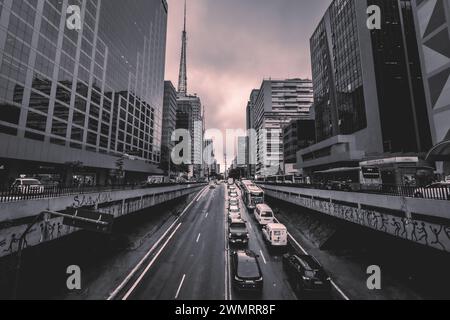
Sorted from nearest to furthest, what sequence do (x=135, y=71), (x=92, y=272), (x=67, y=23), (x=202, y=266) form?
1. (x=92, y=272)
2. (x=202, y=266)
3. (x=67, y=23)
4. (x=135, y=71)

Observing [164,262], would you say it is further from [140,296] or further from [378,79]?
[378,79]

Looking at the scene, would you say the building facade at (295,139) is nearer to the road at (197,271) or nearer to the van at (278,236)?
the van at (278,236)

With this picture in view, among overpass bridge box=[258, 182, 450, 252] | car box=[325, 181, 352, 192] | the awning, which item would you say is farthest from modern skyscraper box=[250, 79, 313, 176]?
overpass bridge box=[258, 182, 450, 252]

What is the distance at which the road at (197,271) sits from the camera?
45.8 feet

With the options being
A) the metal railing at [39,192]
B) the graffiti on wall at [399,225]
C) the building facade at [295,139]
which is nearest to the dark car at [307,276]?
the graffiti on wall at [399,225]

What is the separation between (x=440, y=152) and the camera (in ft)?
79.4

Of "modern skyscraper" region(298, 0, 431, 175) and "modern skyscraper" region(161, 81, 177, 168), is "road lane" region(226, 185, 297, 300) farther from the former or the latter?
"modern skyscraper" region(161, 81, 177, 168)

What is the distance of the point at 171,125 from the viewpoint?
131000 mm

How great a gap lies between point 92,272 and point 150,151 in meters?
82.2

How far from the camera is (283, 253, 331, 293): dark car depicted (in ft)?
42.5

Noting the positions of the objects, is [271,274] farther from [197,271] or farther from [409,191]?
[409,191]

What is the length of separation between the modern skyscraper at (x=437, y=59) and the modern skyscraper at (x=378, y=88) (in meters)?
17.8

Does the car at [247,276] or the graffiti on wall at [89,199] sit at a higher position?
the graffiti on wall at [89,199]
